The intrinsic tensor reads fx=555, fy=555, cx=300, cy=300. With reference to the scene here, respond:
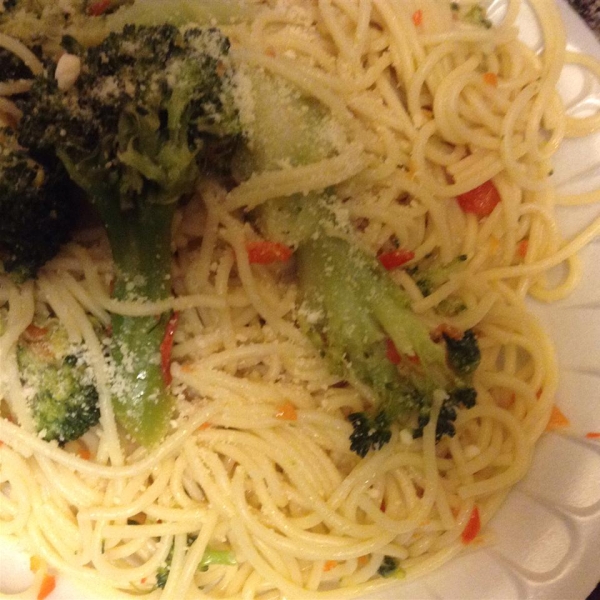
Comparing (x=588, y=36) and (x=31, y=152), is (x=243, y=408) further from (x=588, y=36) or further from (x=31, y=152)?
(x=588, y=36)

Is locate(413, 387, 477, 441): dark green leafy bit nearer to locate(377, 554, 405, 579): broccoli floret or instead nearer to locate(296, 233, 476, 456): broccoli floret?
locate(296, 233, 476, 456): broccoli floret

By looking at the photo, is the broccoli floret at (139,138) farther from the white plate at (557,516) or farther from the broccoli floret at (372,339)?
the white plate at (557,516)

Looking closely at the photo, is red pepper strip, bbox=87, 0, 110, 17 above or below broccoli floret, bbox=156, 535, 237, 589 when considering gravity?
above

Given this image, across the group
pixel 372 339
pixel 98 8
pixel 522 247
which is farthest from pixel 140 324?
pixel 522 247

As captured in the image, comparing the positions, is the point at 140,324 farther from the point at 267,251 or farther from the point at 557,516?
the point at 557,516

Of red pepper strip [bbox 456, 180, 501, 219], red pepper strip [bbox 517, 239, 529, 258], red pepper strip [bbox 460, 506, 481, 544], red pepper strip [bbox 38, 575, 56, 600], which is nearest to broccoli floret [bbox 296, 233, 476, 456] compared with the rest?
red pepper strip [bbox 460, 506, 481, 544]

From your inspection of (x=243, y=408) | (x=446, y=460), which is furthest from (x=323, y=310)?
(x=446, y=460)
